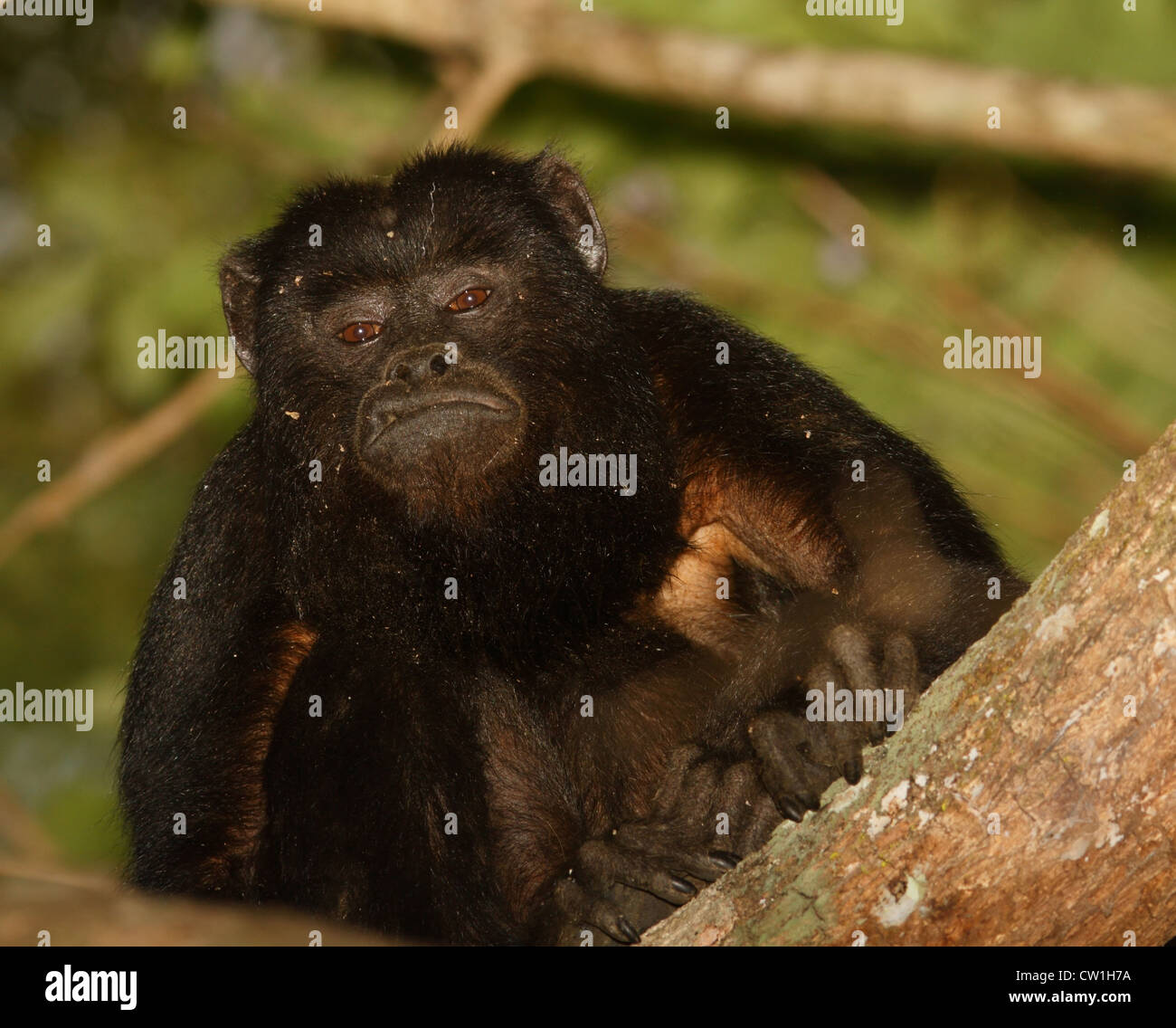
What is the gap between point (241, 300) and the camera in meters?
5.12

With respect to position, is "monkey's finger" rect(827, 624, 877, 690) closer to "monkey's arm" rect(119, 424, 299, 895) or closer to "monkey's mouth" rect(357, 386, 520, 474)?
"monkey's mouth" rect(357, 386, 520, 474)

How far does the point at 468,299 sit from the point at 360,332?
1.20 ft

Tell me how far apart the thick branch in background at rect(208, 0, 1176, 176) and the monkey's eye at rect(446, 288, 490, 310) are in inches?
110

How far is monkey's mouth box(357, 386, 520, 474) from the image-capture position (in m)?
4.40

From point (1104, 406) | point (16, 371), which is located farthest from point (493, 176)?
point (16, 371)

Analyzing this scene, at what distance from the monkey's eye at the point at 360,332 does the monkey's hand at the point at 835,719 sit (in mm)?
1826

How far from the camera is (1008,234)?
898cm

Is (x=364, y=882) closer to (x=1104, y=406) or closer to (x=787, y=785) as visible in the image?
(x=787, y=785)

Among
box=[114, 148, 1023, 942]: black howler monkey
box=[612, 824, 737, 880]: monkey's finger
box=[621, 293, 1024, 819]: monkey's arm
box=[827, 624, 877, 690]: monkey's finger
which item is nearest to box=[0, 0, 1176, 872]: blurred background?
box=[114, 148, 1023, 942]: black howler monkey

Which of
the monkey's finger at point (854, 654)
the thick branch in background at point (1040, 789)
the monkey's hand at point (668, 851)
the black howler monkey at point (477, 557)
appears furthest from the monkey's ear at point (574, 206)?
the thick branch in background at point (1040, 789)

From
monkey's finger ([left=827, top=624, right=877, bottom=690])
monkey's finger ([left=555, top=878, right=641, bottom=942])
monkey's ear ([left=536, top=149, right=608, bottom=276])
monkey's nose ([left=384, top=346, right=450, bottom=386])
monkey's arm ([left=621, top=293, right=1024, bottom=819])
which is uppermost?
monkey's ear ([left=536, top=149, right=608, bottom=276])

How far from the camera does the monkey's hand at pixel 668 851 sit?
3758 millimetres

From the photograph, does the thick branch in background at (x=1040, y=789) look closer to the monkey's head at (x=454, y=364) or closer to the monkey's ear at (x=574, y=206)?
the monkey's head at (x=454, y=364)

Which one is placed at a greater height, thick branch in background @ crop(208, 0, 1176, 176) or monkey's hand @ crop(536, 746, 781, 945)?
thick branch in background @ crop(208, 0, 1176, 176)
